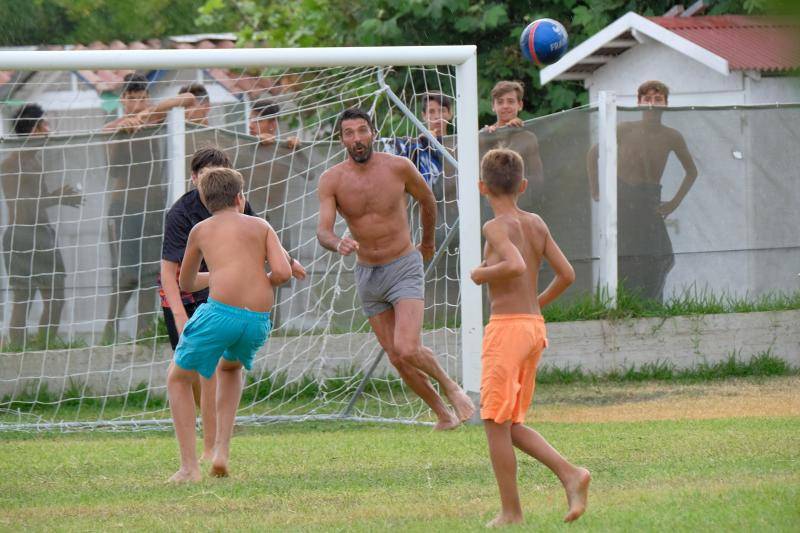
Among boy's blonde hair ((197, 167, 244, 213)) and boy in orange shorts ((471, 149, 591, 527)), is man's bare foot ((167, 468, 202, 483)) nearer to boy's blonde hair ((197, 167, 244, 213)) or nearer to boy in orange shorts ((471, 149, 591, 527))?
boy's blonde hair ((197, 167, 244, 213))

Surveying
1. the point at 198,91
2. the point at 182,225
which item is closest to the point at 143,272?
the point at 198,91

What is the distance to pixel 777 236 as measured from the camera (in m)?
11.5

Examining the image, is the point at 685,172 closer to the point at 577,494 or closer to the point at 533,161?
the point at 533,161

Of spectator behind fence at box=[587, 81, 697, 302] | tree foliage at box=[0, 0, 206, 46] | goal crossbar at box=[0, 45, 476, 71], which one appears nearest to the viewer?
goal crossbar at box=[0, 45, 476, 71]

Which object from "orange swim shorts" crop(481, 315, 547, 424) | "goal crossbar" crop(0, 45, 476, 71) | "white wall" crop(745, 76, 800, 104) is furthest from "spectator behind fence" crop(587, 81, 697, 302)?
"orange swim shorts" crop(481, 315, 547, 424)

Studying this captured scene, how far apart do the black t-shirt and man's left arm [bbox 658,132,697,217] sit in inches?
187

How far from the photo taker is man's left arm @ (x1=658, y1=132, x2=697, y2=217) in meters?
11.2

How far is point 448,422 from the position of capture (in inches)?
328

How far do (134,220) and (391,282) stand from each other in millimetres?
3241

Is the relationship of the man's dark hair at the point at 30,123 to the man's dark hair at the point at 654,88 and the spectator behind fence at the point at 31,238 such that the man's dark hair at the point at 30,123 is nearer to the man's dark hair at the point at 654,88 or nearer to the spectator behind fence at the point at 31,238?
the spectator behind fence at the point at 31,238

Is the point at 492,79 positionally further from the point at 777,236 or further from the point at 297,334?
the point at 297,334

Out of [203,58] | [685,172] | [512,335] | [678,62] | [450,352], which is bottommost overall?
[450,352]

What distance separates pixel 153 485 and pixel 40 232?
470 cm

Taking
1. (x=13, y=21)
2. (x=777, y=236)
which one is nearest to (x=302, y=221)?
(x=777, y=236)
